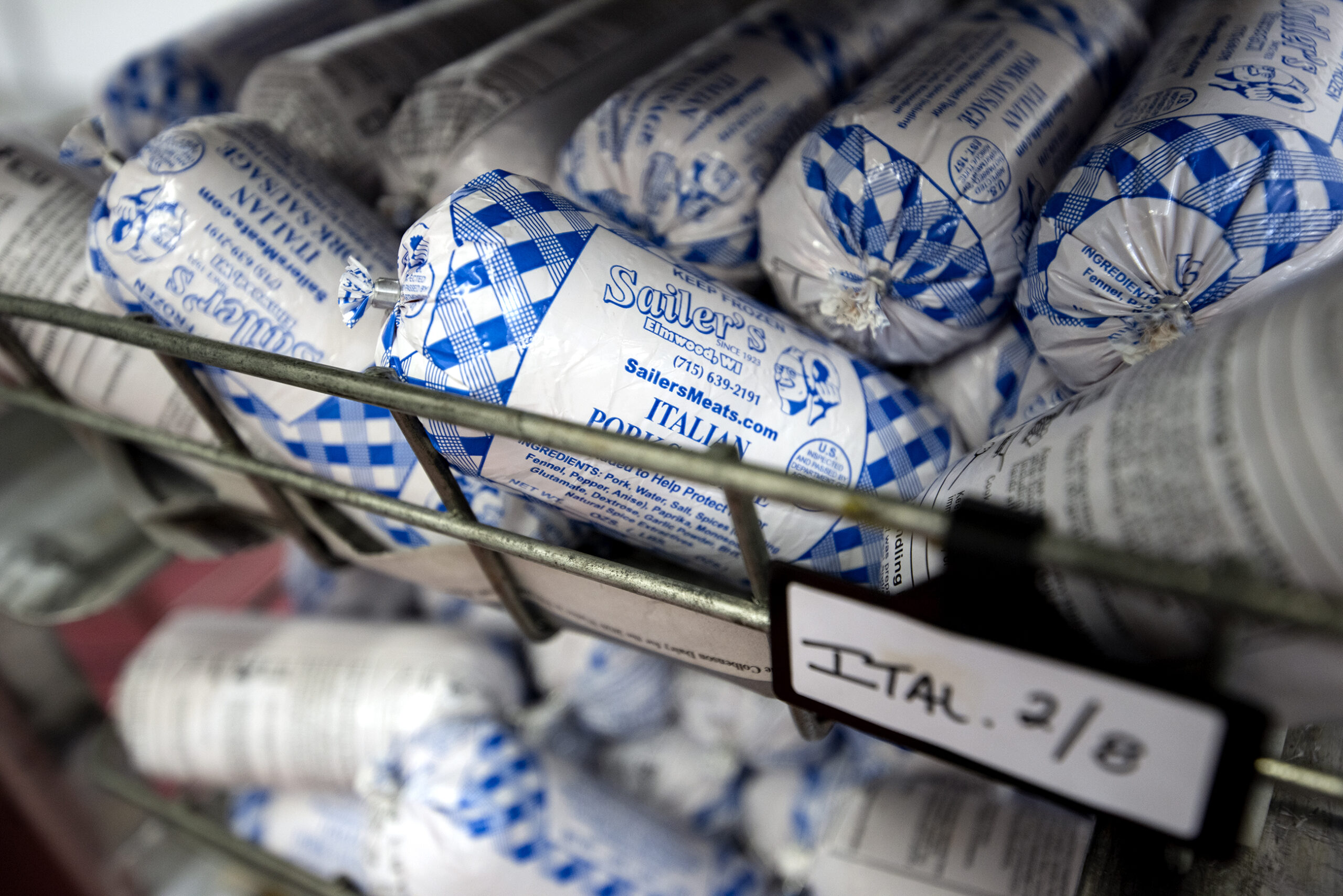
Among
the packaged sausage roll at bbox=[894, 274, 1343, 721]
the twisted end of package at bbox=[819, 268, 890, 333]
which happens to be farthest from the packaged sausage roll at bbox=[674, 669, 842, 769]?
the packaged sausage roll at bbox=[894, 274, 1343, 721]

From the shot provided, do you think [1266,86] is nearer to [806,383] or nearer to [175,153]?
[806,383]

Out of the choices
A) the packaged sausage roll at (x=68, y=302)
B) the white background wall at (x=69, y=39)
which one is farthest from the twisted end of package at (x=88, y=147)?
the white background wall at (x=69, y=39)

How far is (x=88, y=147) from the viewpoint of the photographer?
25.9 inches


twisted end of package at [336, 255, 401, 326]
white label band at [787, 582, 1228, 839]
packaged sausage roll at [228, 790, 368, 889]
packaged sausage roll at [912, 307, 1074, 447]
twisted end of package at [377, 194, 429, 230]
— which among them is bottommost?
packaged sausage roll at [228, 790, 368, 889]

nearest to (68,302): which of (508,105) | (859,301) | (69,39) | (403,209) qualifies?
(403,209)

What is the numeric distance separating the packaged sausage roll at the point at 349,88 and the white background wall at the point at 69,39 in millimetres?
1077

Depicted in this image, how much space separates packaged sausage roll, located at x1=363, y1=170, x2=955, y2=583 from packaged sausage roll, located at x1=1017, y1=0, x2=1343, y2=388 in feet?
0.54

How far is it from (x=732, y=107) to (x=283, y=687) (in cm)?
83

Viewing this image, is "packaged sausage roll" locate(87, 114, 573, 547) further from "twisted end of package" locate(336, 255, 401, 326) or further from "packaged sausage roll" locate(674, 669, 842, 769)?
"packaged sausage roll" locate(674, 669, 842, 769)

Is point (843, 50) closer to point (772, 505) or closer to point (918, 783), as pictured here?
point (772, 505)

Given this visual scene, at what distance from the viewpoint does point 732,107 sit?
704mm

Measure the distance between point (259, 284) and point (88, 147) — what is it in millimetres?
226

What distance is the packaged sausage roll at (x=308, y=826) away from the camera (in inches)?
38.8

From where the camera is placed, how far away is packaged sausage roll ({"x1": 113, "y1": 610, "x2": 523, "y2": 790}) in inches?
37.1
